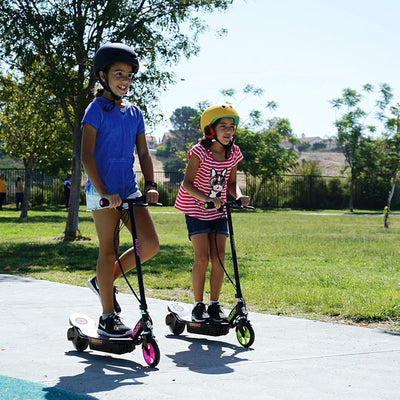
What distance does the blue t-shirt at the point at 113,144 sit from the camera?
187 inches

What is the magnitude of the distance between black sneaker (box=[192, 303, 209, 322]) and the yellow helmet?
4.39 ft

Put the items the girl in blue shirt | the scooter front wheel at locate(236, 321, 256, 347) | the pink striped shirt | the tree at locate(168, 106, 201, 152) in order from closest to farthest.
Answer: the girl in blue shirt → the scooter front wheel at locate(236, 321, 256, 347) → the pink striped shirt → the tree at locate(168, 106, 201, 152)

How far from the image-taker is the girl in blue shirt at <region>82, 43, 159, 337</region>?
4.70m

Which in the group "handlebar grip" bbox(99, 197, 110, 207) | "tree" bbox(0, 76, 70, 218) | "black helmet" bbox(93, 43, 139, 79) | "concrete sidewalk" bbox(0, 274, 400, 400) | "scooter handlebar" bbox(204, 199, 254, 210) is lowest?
"concrete sidewalk" bbox(0, 274, 400, 400)

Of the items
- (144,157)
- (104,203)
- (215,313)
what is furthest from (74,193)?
(104,203)

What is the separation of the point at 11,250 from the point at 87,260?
2362mm

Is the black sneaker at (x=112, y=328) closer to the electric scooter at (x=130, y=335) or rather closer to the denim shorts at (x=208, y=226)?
the electric scooter at (x=130, y=335)

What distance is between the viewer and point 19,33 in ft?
48.0

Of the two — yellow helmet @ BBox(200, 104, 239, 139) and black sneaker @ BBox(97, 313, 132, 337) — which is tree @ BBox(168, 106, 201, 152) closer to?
yellow helmet @ BBox(200, 104, 239, 139)

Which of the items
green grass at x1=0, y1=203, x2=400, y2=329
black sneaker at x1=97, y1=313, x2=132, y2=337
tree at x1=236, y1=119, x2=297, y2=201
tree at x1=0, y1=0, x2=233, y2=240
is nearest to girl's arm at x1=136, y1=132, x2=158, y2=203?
black sneaker at x1=97, y1=313, x2=132, y2=337

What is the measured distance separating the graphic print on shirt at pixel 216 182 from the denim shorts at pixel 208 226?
0.73 feet

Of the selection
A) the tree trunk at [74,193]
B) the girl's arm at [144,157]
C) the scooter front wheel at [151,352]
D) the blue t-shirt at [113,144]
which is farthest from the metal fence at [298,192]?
the scooter front wheel at [151,352]

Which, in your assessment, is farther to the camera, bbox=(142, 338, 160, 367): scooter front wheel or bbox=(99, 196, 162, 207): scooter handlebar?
bbox=(99, 196, 162, 207): scooter handlebar

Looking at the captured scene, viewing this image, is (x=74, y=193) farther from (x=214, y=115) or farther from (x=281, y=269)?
(x=214, y=115)
